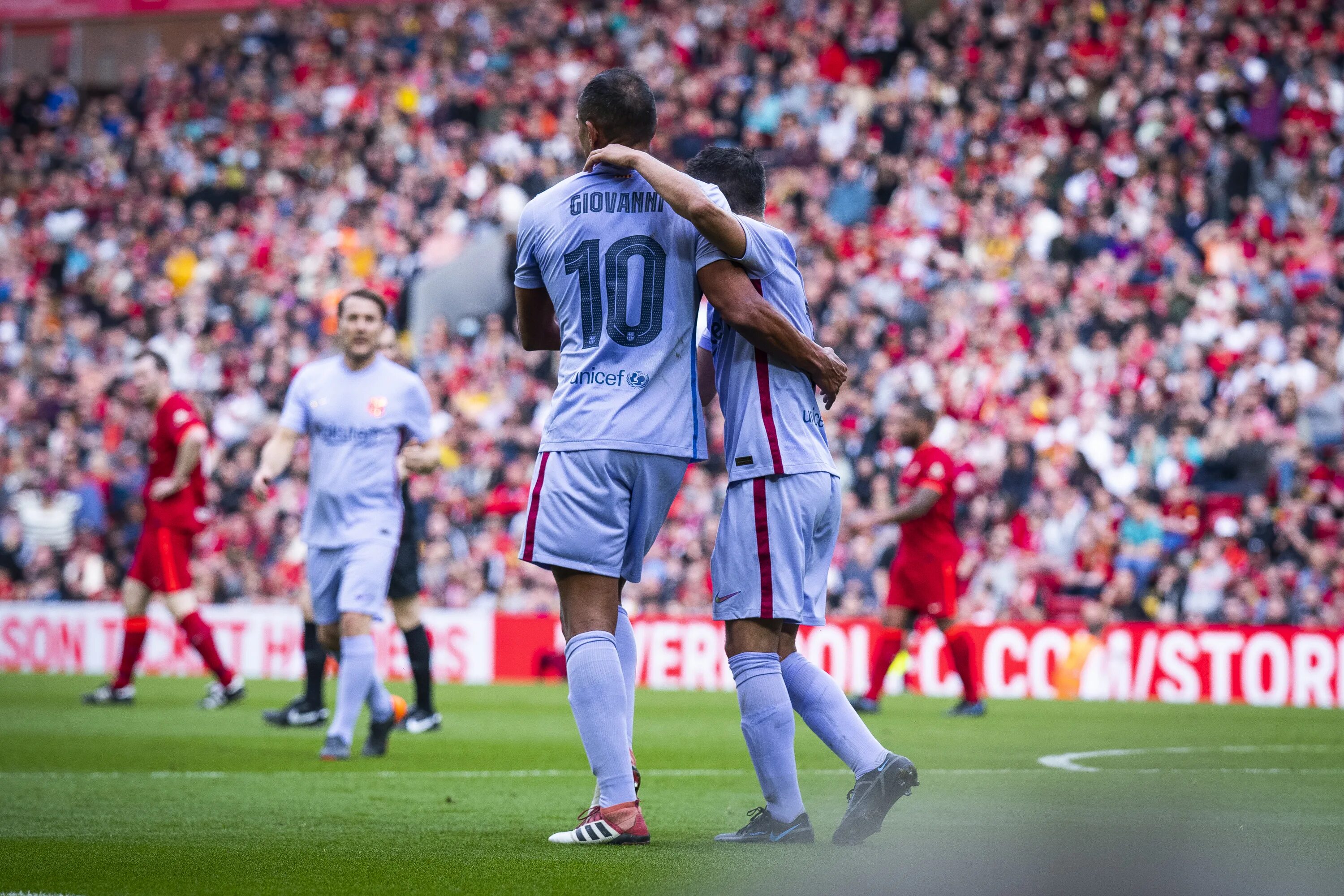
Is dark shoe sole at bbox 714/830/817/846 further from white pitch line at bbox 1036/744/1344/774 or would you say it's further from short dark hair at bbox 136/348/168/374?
short dark hair at bbox 136/348/168/374

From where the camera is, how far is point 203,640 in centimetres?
1198

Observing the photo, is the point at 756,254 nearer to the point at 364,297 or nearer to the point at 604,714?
the point at 604,714

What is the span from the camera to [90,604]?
61.3 ft

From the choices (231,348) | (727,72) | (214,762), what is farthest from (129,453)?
(214,762)

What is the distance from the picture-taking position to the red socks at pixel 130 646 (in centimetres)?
1200

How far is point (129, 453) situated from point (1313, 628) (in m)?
14.6

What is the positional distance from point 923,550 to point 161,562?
5.57m

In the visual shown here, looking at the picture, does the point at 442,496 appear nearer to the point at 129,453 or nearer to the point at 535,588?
the point at 535,588

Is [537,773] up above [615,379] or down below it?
below

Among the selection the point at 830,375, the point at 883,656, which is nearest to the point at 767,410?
the point at 830,375

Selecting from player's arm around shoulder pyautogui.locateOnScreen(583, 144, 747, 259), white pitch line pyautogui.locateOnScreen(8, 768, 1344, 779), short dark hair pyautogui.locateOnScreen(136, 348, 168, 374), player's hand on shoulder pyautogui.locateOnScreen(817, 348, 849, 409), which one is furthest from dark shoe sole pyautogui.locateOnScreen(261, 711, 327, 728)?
player's arm around shoulder pyautogui.locateOnScreen(583, 144, 747, 259)

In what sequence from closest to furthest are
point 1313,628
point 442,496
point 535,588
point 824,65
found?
point 1313,628
point 535,588
point 442,496
point 824,65

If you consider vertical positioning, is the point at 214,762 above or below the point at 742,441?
below

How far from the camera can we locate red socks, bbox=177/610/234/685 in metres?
12.0
